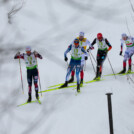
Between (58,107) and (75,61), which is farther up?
(75,61)

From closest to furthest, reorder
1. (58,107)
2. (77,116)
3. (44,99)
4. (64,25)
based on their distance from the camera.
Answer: (64,25)
(77,116)
(58,107)
(44,99)

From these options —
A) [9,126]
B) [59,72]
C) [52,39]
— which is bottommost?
[9,126]

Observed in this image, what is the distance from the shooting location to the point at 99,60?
9.18m

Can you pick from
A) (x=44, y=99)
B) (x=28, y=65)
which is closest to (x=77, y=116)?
(x=44, y=99)

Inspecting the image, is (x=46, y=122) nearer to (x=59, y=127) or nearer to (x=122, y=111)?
(x=59, y=127)

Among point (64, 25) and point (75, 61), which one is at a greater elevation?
point (64, 25)

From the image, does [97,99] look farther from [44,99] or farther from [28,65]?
[28,65]

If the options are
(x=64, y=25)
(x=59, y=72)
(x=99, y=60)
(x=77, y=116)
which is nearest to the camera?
(x=64, y=25)

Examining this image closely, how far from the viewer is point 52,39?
7.79ft

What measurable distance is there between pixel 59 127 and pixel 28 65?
2.47 meters

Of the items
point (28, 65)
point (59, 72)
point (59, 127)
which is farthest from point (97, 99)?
point (59, 72)

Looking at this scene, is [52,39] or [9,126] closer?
[52,39]

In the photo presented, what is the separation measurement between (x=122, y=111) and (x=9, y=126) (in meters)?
3.16

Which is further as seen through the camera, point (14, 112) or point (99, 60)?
point (99, 60)
